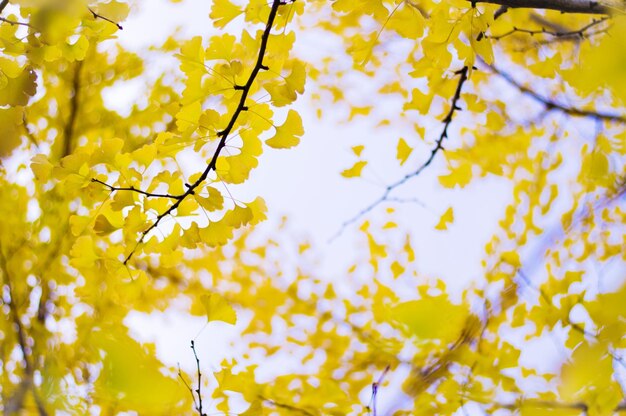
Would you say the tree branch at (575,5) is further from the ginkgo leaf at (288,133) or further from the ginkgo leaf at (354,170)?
the ginkgo leaf at (354,170)

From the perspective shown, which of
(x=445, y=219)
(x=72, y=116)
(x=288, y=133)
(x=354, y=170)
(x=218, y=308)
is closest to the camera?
(x=288, y=133)

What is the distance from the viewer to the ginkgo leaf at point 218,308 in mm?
1001

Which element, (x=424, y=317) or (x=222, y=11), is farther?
(x=424, y=317)

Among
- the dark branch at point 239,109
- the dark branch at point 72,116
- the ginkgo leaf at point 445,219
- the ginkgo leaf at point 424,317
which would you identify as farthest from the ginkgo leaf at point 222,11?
the dark branch at point 72,116

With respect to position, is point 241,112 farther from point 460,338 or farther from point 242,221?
point 460,338

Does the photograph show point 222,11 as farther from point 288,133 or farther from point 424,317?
point 424,317

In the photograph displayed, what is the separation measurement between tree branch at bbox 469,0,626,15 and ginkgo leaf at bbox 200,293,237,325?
2.29 ft

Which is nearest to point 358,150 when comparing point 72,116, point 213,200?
point 213,200

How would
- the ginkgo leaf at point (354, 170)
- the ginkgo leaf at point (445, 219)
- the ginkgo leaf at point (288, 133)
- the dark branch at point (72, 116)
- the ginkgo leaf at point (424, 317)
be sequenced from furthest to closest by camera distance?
1. the dark branch at point (72, 116)
2. the ginkgo leaf at point (445, 219)
3. the ginkgo leaf at point (354, 170)
4. the ginkgo leaf at point (424, 317)
5. the ginkgo leaf at point (288, 133)

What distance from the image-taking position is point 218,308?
102 centimetres

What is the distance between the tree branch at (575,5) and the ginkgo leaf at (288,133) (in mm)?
332

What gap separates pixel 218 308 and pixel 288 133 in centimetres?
39

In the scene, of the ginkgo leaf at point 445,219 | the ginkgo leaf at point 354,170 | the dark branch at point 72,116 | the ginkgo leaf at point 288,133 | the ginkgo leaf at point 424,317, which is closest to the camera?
the ginkgo leaf at point 288,133

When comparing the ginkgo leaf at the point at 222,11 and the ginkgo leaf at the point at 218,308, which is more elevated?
the ginkgo leaf at the point at 222,11
